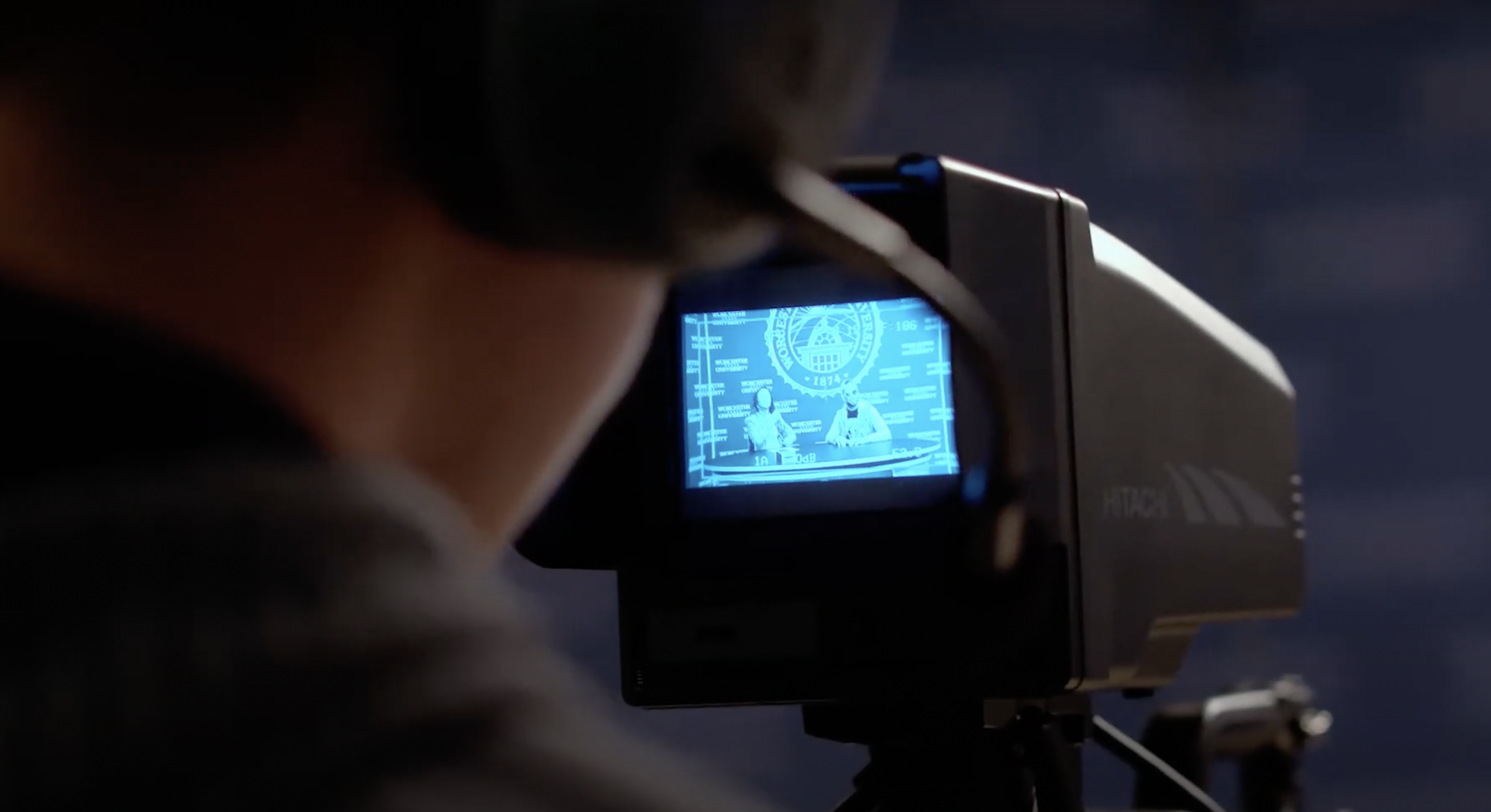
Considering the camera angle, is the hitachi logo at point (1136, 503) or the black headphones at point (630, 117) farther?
the hitachi logo at point (1136, 503)

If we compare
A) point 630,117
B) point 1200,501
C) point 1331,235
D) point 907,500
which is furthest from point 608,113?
point 1331,235

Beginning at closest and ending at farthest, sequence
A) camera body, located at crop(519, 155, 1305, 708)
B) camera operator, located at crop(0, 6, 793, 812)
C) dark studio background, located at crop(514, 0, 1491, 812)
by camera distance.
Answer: camera operator, located at crop(0, 6, 793, 812)
camera body, located at crop(519, 155, 1305, 708)
dark studio background, located at crop(514, 0, 1491, 812)

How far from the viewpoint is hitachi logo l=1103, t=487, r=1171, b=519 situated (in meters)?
0.89

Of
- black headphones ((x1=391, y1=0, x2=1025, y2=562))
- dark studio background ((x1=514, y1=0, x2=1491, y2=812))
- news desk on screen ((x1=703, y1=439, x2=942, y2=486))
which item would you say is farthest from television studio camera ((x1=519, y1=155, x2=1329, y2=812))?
dark studio background ((x1=514, y1=0, x2=1491, y2=812))

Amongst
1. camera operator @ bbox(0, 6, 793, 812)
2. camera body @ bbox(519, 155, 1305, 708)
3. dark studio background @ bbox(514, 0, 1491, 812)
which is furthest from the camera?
dark studio background @ bbox(514, 0, 1491, 812)

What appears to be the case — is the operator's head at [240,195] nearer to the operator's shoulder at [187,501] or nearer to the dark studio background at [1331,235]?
the operator's shoulder at [187,501]

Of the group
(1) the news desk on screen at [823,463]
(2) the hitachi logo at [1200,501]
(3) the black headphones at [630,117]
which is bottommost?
(2) the hitachi logo at [1200,501]

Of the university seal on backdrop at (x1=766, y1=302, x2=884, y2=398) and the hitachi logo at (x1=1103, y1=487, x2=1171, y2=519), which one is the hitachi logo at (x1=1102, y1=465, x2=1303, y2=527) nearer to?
the hitachi logo at (x1=1103, y1=487, x2=1171, y2=519)

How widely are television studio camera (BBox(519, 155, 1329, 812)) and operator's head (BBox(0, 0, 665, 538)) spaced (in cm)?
54

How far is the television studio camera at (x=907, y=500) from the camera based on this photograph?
2.84 feet

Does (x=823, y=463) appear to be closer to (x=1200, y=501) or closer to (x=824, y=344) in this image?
(x=824, y=344)

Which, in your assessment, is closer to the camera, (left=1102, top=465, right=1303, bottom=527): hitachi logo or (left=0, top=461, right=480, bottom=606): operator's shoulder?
(left=0, top=461, right=480, bottom=606): operator's shoulder

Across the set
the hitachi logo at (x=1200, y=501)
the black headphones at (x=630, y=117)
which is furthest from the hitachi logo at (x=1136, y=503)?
the black headphones at (x=630, y=117)

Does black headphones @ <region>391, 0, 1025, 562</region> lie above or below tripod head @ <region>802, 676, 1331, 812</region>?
above
